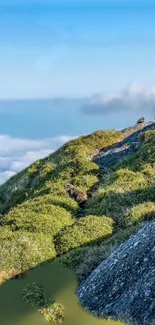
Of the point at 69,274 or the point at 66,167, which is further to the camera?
the point at 66,167

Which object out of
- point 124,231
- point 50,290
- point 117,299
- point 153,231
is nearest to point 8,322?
point 50,290

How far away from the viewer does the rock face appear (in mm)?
14456

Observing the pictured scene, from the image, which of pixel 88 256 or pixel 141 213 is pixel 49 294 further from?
pixel 141 213

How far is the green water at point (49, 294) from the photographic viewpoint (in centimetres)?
1435

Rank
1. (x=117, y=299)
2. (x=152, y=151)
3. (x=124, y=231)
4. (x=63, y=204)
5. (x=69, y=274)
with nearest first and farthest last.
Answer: (x=117, y=299) < (x=69, y=274) < (x=124, y=231) < (x=63, y=204) < (x=152, y=151)

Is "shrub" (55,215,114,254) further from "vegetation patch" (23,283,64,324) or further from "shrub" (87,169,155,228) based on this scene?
"vegetation patch" (23,283,64,324)

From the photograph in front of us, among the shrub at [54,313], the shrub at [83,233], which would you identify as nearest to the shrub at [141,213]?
the shrub at [83,233]

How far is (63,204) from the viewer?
101ft

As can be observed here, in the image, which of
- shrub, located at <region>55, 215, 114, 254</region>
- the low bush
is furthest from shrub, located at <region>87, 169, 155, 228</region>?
the low bush

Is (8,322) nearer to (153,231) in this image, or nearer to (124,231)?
(153,231)

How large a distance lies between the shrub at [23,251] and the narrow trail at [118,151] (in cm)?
2047

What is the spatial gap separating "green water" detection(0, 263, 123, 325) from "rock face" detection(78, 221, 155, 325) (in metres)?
0.49

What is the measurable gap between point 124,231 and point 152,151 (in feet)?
66.2

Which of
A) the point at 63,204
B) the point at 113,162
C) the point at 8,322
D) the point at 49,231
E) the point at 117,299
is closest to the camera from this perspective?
the point at 8,322
